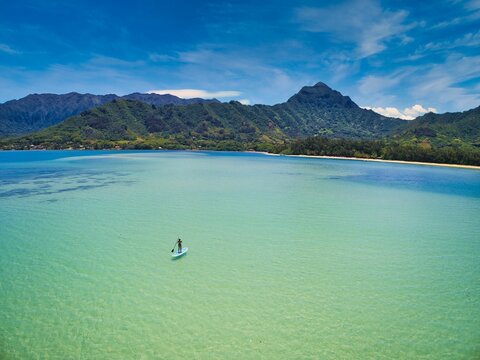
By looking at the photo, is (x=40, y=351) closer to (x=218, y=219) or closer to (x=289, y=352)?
(x=289, y=352)

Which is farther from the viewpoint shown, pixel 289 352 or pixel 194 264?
pixel 194 264

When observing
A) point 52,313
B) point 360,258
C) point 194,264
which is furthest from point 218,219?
point 52,313

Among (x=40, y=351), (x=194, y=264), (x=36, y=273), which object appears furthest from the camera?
(x=194, y=264)

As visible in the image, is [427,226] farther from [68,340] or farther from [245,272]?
[68,340]

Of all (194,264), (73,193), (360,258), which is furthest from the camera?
(73,193)

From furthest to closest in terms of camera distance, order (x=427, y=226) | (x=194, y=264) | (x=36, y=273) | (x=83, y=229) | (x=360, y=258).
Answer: (x=427, y=226) → (x=83, y=229) → (x=360, y=258) → (x=194, y=264) → (x=36, y=273)

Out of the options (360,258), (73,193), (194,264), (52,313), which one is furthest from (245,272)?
(73,193)
